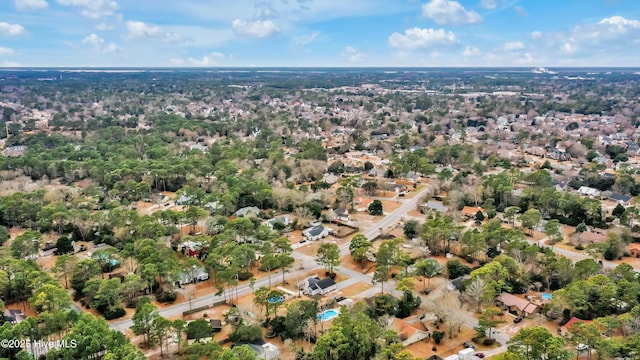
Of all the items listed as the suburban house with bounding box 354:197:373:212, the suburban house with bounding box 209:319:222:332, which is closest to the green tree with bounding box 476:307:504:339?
the suburban house with bounding box 209:319:222:332

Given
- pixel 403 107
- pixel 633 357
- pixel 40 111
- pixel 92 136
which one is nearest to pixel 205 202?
pixel 633 357

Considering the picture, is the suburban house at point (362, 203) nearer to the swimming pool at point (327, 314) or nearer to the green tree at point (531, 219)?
the green tree at point (531, 219)

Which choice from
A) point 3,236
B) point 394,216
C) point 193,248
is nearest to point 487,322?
point 193,248

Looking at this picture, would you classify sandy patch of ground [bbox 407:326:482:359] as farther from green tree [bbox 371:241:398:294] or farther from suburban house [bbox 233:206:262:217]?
suburban house [bbox 233:206:262:217]

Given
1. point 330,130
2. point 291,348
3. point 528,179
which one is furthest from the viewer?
point 330,130

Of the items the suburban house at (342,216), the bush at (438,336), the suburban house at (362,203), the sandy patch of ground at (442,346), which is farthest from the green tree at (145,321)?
the suburban house at (362,203)

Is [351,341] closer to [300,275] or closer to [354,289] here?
[354,289]

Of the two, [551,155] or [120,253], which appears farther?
[551,155]

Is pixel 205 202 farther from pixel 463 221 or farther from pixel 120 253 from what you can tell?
pixel 463 221

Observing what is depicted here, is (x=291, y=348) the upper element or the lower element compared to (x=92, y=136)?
lower
